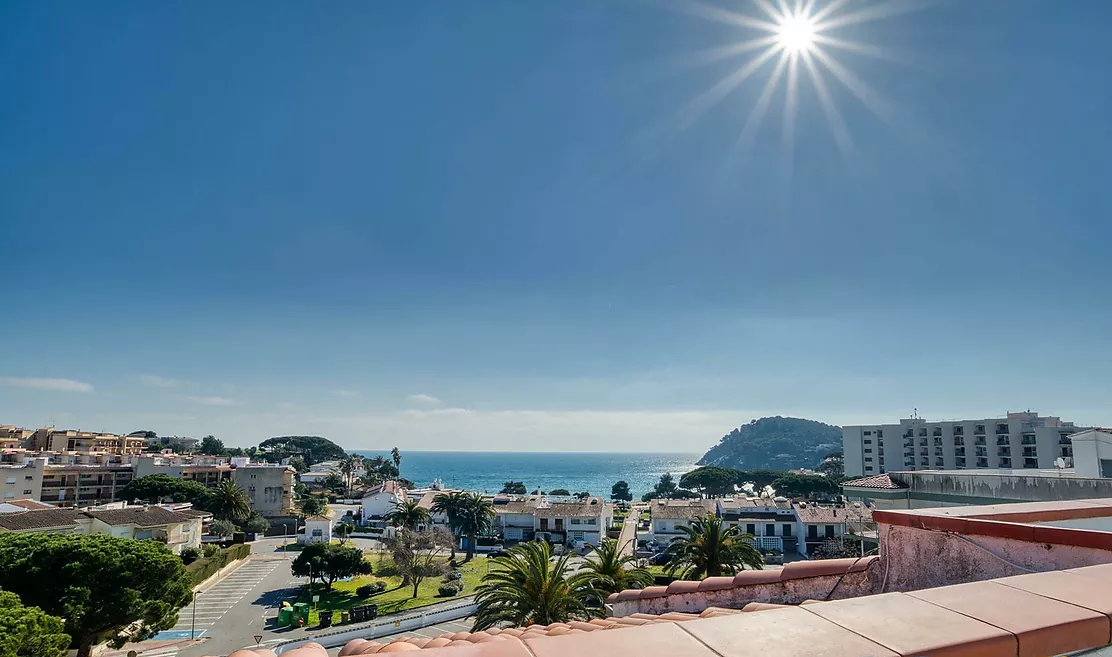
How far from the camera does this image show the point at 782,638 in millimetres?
2480

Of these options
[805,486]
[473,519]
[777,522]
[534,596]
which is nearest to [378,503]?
[473,519]

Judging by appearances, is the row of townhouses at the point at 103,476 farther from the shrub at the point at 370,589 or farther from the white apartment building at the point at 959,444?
the white apartment building at the point at 959,444

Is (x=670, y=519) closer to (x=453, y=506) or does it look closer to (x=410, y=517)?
(x=453, y=506)

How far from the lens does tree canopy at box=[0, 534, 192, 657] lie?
30.3 m

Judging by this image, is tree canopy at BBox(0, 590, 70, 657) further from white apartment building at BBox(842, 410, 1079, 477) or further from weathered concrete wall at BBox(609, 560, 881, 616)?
white apartment building at BBox(842, 410, 1079, 477)

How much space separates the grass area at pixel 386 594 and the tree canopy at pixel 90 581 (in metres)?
11.0

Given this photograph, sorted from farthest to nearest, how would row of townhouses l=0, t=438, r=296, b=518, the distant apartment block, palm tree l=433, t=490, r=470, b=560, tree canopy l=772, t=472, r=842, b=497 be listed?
tree canopy l=772, t=472, r=842, b=497
row of townhouses l=0, t=438, r=296, b=518
the distant apartment block
palm tree l=433, t=490, r=470, b=560

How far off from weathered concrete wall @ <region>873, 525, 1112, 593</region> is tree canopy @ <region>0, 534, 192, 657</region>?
37893mm

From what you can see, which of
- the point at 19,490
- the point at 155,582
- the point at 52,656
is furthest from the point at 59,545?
the point at 19,490

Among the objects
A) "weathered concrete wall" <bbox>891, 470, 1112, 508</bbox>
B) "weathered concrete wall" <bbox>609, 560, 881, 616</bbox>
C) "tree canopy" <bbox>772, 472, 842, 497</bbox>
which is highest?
"weathered concrete wall" <bbox>891, 470, 1112, 508</bbox>

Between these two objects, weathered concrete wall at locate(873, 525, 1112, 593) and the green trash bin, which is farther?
the green trash bin

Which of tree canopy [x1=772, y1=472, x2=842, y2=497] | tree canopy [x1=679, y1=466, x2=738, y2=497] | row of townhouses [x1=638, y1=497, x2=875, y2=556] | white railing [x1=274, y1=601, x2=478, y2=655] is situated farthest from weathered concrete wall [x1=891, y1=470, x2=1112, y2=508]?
tree canopy [x1=679, y1=466, x2=738, y2=497]

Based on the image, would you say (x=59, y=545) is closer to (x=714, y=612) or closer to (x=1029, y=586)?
(x=714, y=612)

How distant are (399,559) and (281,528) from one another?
46665 mm
